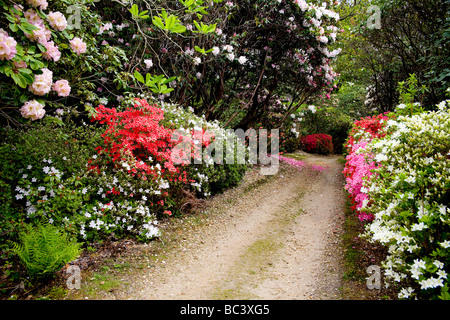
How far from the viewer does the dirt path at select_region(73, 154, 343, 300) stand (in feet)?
8.61

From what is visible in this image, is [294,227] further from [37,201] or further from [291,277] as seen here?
[37,201]

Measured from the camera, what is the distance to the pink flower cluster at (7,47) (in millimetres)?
2021

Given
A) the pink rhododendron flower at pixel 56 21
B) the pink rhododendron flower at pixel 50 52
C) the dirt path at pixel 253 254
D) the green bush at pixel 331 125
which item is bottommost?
the dirt path at pixel 253 254

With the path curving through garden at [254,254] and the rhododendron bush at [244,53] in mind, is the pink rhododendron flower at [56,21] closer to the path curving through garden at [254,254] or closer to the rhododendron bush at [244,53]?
the rhododendron bush at [244,53]

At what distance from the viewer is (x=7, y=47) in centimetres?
203

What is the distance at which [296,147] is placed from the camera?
41.7ft

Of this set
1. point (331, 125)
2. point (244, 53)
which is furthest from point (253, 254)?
point (331, 125)

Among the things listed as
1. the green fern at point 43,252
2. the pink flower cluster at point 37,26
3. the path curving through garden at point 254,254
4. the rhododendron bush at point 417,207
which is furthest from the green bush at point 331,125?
the green fern at point 43,252

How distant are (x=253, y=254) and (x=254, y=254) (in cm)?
1

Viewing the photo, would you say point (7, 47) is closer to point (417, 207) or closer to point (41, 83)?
point (41, 83)

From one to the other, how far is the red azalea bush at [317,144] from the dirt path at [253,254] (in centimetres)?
763

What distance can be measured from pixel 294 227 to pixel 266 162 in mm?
3816

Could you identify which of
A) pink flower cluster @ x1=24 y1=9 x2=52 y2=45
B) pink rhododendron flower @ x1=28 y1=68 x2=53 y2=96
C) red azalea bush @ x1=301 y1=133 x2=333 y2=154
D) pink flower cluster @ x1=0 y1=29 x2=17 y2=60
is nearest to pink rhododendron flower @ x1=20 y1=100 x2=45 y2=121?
pink rhododendron flower @ x1=28 y1=68 x2=53 y2=96
